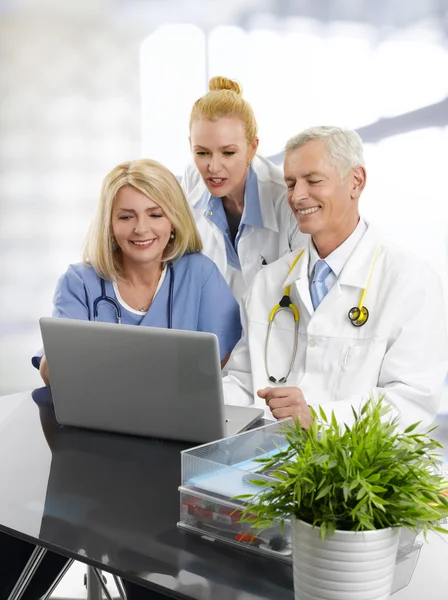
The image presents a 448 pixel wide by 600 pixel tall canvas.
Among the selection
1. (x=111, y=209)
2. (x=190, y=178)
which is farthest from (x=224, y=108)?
(x=111, y=209)

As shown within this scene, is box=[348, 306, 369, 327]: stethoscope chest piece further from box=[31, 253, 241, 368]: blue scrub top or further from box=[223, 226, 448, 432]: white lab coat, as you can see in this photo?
box=[31, 253, 241, 368]: blue scrub top

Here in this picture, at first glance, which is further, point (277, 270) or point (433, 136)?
point (433, 136)

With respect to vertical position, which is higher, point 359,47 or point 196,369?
point 359,47

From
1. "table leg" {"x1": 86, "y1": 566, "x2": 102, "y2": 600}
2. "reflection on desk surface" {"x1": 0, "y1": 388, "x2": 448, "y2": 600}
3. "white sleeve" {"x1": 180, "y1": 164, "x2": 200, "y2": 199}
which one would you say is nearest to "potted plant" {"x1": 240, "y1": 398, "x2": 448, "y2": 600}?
"reflection on desk surface" {"x1": 0, "y1": 388, "x2": 448, "y2": 600}

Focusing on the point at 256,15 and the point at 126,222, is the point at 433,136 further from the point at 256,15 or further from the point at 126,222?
the point at 126,222

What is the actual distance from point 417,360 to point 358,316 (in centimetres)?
18

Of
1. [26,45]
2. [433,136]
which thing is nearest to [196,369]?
[433,136]

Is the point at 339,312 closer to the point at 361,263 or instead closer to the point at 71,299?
the point at 361,263

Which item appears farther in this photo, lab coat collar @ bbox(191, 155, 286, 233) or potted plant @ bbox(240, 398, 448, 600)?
lab coat collar @ bbox(191, 155, 286, 233)

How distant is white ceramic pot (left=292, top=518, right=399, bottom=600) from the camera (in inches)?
32.9

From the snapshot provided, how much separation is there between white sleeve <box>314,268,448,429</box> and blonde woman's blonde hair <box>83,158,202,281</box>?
2.24 ft

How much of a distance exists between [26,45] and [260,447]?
3839 millimetres

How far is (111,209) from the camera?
2246 millimetres

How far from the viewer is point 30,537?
1.14 meters
